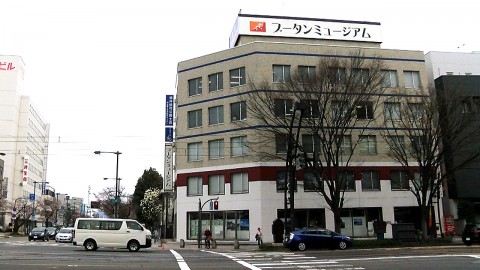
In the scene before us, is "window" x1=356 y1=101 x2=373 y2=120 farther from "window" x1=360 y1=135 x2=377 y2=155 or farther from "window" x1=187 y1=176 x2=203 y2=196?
"window" x1=187 y1=176 x2=203 y2=196

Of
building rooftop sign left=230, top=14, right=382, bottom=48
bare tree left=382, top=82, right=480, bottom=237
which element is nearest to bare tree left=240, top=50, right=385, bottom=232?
bare tree left=382, top=82, right=480, bottom=237

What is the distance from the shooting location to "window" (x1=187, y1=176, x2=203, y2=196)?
1695 inches

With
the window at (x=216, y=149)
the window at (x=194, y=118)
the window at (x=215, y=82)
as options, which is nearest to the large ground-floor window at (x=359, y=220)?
the window at (x=216, y=149)

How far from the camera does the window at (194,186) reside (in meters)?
43.1

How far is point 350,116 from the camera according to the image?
32562mm

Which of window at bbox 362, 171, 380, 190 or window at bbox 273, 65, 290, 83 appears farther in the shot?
window at bbox 273, 65, 290, 83

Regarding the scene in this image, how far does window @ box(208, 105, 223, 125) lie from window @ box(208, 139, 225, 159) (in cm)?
194

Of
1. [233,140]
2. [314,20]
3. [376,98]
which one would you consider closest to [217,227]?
[233,140]

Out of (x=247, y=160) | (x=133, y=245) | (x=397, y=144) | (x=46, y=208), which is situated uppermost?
(x=397, y=144)

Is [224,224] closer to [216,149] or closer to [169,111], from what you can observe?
[216,149]

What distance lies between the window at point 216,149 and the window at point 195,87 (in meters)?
5.60

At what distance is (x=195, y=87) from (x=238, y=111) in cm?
596

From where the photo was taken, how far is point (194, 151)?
44188mm


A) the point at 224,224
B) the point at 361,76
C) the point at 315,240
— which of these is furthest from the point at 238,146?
the point at 315,240
